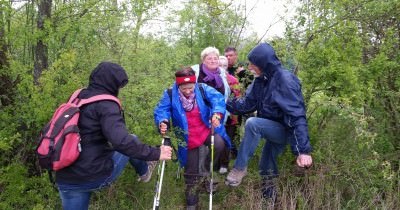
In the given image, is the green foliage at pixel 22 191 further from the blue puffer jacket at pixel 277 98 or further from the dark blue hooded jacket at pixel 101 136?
the blue puffer jacket at pixel 277 98

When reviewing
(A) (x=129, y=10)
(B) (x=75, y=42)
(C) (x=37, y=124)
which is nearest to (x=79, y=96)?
(C) (x=37, y=124)

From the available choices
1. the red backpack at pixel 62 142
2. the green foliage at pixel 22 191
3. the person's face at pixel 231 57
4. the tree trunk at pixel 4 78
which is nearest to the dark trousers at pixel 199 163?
the green foliage at pixel 22 191

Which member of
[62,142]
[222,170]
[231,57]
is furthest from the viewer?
[231,57]

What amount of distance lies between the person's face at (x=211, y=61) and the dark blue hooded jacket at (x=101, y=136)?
223cm

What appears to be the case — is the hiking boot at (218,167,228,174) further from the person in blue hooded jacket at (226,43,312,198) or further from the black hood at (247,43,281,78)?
the black hood at (247,43,281,78)

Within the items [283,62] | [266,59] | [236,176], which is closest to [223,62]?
[283,62]

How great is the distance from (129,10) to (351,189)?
3.54 meters

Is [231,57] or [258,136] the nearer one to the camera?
[258,136]

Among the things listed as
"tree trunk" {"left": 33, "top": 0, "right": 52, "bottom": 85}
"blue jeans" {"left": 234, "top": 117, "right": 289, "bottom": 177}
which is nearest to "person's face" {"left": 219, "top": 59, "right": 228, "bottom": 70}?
"blue jeans" {"left": 234, "top": 117, "right": 289, "bottom": 177}

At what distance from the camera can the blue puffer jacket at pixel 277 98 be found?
4125 millimetres

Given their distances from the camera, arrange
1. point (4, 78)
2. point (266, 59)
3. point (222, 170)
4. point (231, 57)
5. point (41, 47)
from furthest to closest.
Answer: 1. point (231, 57)
2. point (222, 170)
3. point (41, 47)
4. point (4, 78)
5. point (266, 59)

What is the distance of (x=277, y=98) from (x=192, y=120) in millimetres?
1043

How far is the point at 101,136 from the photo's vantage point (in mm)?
3533

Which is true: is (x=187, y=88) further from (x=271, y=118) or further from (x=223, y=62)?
(x=223, y=62)
